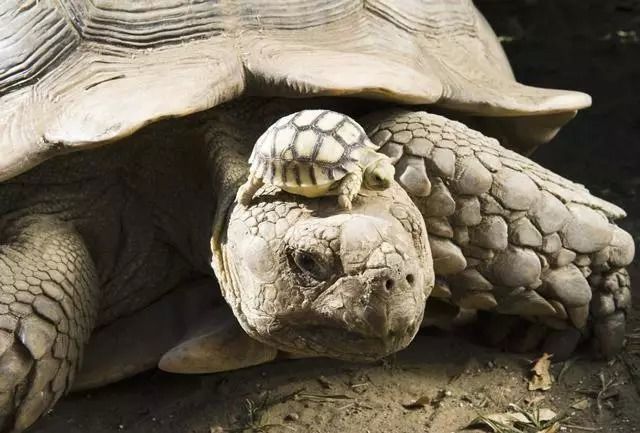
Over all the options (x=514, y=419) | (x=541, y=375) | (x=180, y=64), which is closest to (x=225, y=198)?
(x=180, y=64)

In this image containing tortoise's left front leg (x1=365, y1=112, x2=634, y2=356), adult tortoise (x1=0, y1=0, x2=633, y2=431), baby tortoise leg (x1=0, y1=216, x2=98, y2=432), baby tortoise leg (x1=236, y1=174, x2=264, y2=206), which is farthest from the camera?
tortoise's left front leg (x1=365, y1=112, x2=634, y2=356)

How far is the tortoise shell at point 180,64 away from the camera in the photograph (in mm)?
2641

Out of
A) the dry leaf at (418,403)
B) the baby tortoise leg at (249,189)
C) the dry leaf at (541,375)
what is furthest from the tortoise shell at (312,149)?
the dry leaf at (541,375)

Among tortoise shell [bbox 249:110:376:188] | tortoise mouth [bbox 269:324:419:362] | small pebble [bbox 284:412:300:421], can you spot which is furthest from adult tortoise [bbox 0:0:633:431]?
small pebble [bbox 284:412:300:421]

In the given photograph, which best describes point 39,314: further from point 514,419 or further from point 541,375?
point 541,375

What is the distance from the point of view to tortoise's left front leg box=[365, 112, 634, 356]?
2934mm

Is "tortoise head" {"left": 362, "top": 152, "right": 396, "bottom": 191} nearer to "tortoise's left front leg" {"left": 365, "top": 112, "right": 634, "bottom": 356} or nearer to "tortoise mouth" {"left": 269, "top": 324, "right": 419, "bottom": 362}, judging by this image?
"tortoise mouth" {"left": 269, "top": 324, "right": 419, "bottom": 362}

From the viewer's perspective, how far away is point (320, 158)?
7.13ft

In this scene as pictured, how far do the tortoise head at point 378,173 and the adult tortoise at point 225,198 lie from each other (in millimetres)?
55

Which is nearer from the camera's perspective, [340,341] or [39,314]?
[340,341]

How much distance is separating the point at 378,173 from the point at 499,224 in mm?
875

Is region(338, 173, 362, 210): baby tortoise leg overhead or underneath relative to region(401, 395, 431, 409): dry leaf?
overhead

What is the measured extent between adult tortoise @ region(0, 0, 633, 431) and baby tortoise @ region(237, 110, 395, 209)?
0.08 m

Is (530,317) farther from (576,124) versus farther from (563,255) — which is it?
(576,124)
